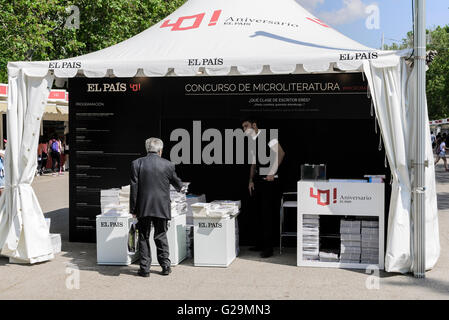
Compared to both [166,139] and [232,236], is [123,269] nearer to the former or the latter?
[232,236]

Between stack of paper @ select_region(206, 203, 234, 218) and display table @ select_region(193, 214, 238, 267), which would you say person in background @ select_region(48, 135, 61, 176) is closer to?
stack of paper @ select_region(206, 203, 234, 218)

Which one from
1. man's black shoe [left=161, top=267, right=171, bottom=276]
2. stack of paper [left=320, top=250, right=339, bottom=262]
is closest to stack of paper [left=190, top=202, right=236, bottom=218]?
man's black shoe [left=161, top=267, right=171, bottom=276]

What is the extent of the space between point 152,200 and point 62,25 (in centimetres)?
1776

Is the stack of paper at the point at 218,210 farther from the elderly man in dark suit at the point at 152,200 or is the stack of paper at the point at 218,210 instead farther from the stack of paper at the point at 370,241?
the stack of paper at the point at 370,241

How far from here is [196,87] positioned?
8.27 metres

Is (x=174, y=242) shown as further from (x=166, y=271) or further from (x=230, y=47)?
(x=230, y=47)

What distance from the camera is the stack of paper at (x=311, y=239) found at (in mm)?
6859

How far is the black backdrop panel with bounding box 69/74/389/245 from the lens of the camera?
788 cm

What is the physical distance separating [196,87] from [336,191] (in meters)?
2.90

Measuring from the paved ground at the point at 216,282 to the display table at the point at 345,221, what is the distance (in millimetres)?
234

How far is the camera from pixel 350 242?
22.3ft

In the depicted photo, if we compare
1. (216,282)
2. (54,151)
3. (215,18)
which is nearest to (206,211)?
(216,282)

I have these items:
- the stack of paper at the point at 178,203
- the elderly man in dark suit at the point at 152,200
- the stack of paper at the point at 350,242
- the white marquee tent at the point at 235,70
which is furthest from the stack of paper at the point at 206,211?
the white marquee tent at the point at 235,70
